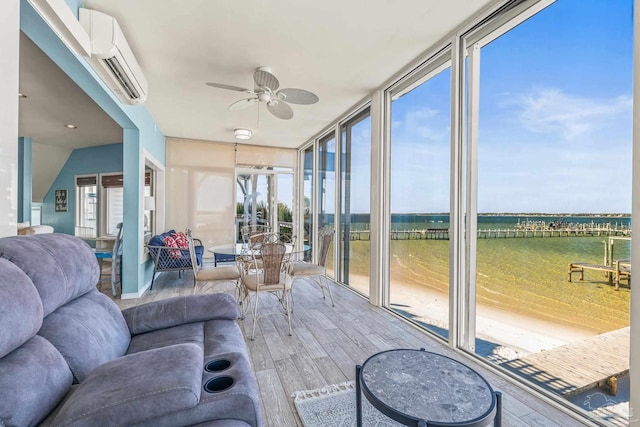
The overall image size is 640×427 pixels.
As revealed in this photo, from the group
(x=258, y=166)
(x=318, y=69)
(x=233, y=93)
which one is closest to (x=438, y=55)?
(x=318, y=69)

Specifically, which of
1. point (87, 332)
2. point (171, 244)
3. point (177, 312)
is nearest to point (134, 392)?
point (87, 332)

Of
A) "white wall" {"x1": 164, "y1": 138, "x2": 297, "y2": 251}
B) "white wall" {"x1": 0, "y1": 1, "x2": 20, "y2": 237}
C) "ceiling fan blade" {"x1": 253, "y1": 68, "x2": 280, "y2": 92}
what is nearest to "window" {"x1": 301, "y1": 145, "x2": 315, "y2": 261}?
"white wall" {"x1": 164, "y1": 138, "x2": 297, "y2": 251}

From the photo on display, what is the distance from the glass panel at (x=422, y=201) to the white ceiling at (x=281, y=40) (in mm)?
450

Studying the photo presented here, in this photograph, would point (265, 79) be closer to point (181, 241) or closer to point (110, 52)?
point (110, 52)

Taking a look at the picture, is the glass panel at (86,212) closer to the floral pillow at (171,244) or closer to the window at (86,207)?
the window at (86,207)

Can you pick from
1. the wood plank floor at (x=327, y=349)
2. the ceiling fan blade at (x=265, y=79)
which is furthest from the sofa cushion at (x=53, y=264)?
the ceiling fan blade at (x=265, y=79)

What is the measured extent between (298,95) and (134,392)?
2563mm

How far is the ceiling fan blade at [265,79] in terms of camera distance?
8.46 feet

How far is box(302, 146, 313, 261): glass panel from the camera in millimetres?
6188

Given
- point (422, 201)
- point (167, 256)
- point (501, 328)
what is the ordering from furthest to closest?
point (167, 256), point (422, 201), point (501, 328)

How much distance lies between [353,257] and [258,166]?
3.28 m

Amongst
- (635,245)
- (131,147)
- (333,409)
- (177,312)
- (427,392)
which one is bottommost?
(333,409)

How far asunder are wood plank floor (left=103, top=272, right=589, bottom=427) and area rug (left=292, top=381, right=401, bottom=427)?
0.06 metres

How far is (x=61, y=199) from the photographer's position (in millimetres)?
6383
